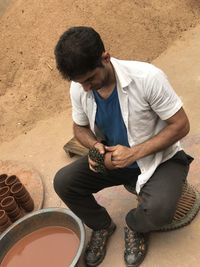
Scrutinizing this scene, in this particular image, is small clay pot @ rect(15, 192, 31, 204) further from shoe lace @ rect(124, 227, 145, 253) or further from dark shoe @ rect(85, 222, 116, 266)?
shoe lace @ rect(124, 227, 145, 253)

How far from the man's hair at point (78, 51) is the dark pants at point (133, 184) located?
2.79 feet

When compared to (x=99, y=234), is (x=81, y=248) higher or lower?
higher

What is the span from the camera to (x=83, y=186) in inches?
124

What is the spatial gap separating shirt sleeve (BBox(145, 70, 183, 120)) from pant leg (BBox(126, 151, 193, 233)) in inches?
14.6

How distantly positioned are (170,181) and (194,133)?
125cm

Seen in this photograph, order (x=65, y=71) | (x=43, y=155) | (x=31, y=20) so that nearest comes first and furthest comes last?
1. (x=65, y=71)
2. (x=43, y=155)
3. (x=31, y=20)

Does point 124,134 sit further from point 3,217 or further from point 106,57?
point 3,217

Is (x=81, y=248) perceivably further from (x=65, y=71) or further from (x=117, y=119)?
(x=65, y=71)

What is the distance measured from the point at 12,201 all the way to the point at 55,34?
2.75 metres

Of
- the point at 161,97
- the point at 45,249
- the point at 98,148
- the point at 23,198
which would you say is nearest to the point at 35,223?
the point at 45,249

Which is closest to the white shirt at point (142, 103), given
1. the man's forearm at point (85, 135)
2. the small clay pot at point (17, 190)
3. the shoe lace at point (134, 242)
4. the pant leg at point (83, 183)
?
the man's forearm at point (85, 135)

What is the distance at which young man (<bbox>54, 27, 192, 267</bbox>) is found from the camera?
2533 mm

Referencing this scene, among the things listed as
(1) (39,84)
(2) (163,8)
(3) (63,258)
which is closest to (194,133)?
(3) (63,258)

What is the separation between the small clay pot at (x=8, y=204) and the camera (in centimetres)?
368
